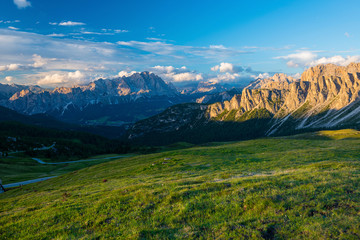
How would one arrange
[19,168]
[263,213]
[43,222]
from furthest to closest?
[19,168] < [43,222] < [263,213]

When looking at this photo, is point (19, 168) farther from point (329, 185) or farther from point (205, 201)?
point (329, 185)

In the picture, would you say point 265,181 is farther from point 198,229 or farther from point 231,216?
point 198,229

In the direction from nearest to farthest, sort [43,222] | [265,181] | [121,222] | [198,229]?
[198,229] < [121,222] < [43,222] < [265,181]

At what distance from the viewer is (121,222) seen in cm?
1348

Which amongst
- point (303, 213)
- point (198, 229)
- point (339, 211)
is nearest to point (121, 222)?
point (198, 229)

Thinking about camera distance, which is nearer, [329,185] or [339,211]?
[339,211]

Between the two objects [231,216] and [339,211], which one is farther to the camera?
[231,216]

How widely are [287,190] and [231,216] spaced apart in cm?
557

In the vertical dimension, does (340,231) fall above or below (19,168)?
above

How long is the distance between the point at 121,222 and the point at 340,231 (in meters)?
12.5

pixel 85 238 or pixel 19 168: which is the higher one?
pixel 85 238

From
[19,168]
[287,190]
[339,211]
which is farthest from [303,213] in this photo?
[19,168]

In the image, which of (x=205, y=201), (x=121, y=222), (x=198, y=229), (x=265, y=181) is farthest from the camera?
(x=265, y=181)

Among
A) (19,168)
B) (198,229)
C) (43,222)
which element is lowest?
(19,168)
